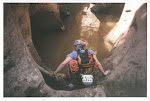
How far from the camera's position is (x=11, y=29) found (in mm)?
2871

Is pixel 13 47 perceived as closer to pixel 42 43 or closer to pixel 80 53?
pixel 80 53

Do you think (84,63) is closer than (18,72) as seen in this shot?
No

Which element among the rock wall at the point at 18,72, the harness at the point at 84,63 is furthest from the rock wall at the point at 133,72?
the harness at the point at 84,63

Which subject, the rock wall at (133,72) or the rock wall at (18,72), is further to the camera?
the rock wall at (133,72)

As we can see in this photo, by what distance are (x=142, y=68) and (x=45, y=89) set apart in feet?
7.77

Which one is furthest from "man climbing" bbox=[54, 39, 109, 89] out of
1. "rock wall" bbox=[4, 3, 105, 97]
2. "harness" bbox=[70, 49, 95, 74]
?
"rock wall" bbox=[4, 3, 105, 97]

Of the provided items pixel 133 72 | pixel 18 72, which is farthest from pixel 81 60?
pixel 18 72

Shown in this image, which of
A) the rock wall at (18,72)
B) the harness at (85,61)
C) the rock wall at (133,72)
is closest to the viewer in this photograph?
the rock wall at (18,72)

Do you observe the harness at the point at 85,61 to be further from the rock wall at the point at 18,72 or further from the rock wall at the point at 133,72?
the rock wall at the point at 133,72

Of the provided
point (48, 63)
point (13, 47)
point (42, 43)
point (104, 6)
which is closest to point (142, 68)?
point (13, 47)

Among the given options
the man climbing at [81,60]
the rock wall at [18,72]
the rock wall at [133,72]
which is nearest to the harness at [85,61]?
the man climbing at [81,60]

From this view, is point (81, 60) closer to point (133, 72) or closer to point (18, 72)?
point (133, 72)

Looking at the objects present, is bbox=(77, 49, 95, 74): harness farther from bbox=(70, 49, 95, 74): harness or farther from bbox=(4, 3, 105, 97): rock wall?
bbox=(4, 3, 105, 97): rock wall

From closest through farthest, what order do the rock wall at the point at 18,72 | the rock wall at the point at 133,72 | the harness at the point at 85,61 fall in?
the rock wall at the point at 18,72
the rock wall at the point at 133,72
the harness at the point at 85,61
